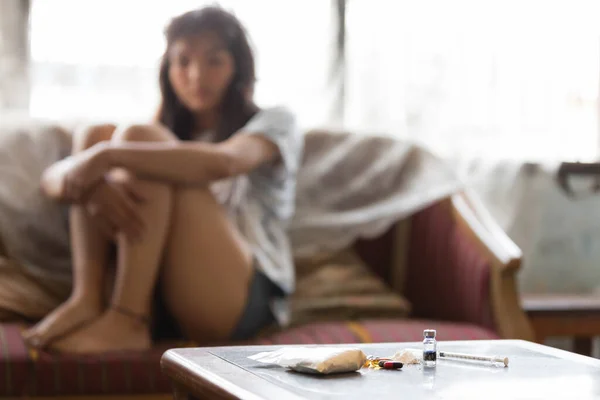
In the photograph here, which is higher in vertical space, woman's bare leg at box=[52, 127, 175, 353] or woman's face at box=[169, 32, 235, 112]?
woman's face at box=[169, 32, 235, 112]

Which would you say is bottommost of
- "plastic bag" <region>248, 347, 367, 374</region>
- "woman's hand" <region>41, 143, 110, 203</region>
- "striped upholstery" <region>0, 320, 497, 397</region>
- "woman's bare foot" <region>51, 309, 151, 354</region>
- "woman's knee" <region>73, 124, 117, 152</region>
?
"striped upholstery" <region>0, 320, 497, 397</region>

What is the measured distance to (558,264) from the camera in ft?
8.86

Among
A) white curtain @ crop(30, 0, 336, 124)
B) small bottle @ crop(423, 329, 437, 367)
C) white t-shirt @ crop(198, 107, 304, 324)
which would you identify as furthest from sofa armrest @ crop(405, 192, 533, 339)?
small bottle @ crop(423, 329, 437, 367)

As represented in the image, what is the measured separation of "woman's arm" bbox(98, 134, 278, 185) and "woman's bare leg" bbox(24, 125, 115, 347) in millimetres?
167

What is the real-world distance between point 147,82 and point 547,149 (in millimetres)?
1148

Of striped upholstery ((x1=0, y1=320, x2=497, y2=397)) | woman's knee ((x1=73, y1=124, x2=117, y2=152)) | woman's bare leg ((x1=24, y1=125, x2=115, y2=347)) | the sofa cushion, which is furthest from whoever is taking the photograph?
the sofa cushion

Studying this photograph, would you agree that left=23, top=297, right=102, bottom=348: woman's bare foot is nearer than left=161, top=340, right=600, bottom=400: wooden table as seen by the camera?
No

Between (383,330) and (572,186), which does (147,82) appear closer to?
(383,330)

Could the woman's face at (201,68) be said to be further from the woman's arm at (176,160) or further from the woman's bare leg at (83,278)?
the woman's bare leg at (83,278)

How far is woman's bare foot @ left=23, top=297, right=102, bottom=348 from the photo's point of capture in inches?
69.0

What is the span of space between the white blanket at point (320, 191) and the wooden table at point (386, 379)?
1.11m

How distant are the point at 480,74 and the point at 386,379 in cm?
187

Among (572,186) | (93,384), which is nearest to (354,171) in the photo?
(572,186)

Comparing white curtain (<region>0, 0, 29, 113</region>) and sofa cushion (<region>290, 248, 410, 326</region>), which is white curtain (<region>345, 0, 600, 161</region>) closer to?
sofa cushion (<region>290, 248, 410, 326</region>)
